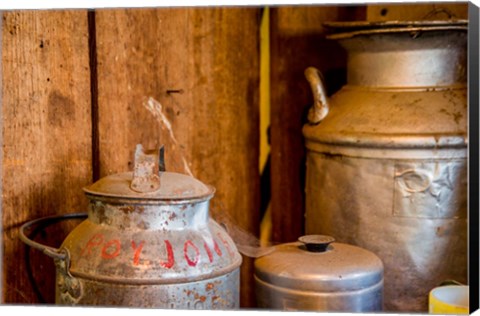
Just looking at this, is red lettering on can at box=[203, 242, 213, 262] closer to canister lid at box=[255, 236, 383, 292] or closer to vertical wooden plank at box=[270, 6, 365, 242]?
canister lid at box=[255, 236, 383, 292]

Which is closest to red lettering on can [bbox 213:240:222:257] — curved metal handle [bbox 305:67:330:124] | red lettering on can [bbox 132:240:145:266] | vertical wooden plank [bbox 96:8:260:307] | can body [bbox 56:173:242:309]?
can body [bbox 56:173:242:309]

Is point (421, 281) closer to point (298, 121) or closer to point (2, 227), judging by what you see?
point (298, 121)

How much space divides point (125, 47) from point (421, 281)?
2.24 feet

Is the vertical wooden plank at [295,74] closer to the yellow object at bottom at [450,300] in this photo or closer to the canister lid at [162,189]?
the yellow object at bottom at [450,300]

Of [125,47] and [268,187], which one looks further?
[268,187]

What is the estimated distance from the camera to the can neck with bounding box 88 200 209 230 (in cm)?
101

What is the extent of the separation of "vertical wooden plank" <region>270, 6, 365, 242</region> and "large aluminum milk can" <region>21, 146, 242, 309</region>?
62cm

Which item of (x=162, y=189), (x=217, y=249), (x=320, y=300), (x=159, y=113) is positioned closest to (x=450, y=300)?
(x=320, y=300)

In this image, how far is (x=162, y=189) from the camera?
3.38 feet

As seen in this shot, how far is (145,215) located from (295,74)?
2.44 feet

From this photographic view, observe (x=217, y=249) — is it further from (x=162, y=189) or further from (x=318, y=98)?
(x=318, y=98)

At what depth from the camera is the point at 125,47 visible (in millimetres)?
1309

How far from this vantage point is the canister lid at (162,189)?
101cm

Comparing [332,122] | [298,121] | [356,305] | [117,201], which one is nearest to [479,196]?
[356,305]
